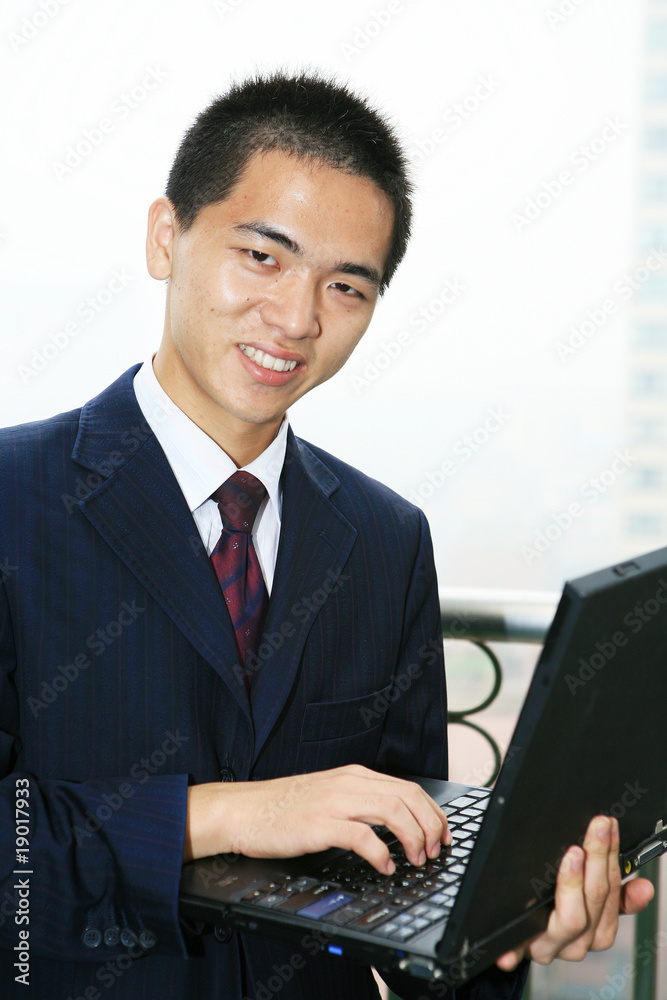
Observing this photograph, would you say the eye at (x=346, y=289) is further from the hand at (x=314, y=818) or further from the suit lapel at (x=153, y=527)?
the hand at (x=314, y=818)

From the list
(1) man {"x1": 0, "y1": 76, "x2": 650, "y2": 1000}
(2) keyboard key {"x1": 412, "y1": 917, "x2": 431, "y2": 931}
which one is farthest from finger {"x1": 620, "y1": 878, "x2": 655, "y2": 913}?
(2) keyboard key {"x1": 412, "y1": 917, "x2": 431, "y2": 931}

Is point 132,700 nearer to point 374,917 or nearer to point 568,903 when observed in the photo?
point 374,917

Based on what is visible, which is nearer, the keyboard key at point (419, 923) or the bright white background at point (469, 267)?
the keyboard key at point (419, 923)

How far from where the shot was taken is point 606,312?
2.61 meters

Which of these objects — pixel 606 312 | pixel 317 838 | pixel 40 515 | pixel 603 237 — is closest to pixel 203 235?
pixel 40 515

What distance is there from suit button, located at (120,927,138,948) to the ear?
0.90m

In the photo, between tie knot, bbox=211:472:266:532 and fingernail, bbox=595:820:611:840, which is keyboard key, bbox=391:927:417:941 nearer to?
fingernail, bbox=595:820:611:840

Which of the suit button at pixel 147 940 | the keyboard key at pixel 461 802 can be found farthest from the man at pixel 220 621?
the keyboard key at pixel 461 802

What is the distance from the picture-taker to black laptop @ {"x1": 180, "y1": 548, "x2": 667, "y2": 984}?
0.70 metres

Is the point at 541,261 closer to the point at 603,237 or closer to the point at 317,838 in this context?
the point at 603,237

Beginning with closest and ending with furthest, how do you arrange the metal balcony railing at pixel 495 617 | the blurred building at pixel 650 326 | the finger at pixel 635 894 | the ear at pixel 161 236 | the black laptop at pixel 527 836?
the black laptop at pixel 527 836 < the finger at pixel 635 894 < the ear at pixel 161 236 < the metal balcony railing at pixel 495 617 < the blurred building at pixel 650 326

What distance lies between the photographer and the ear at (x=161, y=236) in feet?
4.50

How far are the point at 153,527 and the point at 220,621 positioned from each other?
0.51 feet

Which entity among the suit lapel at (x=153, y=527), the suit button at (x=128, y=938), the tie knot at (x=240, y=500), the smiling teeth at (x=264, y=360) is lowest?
the suit button at (x=128, y=938)
